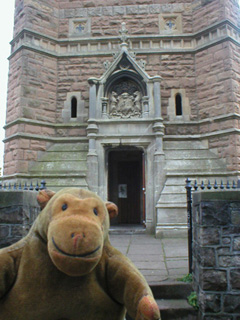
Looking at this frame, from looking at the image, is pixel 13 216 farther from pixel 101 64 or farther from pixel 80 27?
pixel 80 27

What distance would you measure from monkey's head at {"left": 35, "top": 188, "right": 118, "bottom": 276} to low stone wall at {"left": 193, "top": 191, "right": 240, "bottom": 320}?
5.90 ft

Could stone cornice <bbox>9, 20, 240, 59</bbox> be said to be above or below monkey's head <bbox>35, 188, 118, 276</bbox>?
above

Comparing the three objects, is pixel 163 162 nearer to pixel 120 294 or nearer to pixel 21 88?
pixel 21 88

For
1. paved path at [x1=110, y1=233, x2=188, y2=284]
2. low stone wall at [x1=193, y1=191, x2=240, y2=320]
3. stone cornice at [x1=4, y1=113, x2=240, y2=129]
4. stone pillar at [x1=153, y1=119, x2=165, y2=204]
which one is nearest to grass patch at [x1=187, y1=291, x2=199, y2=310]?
low stone wall at [x1=193, y1=191, x2=240, y2=320]

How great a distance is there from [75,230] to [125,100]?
7926mm

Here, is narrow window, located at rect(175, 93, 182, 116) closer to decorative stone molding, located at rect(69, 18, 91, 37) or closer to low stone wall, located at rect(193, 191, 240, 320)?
decorative stone molding, located at rect(69, 18, 91, 37)

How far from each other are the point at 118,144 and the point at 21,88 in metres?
3.55

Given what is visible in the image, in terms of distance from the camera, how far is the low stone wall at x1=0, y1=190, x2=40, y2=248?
347 centimetres

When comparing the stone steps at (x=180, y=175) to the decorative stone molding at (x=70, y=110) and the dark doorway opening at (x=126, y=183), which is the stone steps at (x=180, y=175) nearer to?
the decorative stone molding at (x=70, y=110)

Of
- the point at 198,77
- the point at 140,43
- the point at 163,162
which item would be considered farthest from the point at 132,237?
the point at 140,43

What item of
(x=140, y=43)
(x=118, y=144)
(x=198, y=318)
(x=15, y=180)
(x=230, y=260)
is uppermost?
(x=140, y=43)

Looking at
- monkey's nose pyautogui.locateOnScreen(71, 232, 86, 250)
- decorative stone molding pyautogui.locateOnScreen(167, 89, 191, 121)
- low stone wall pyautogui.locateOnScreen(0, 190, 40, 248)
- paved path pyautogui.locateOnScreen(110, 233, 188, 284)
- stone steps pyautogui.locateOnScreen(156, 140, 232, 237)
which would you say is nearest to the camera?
monkey's nose pyautogui.locateOnScreen(71, 232, 86, 250)

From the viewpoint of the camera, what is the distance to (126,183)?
1212 centimetres

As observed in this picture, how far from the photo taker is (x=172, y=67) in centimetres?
939
